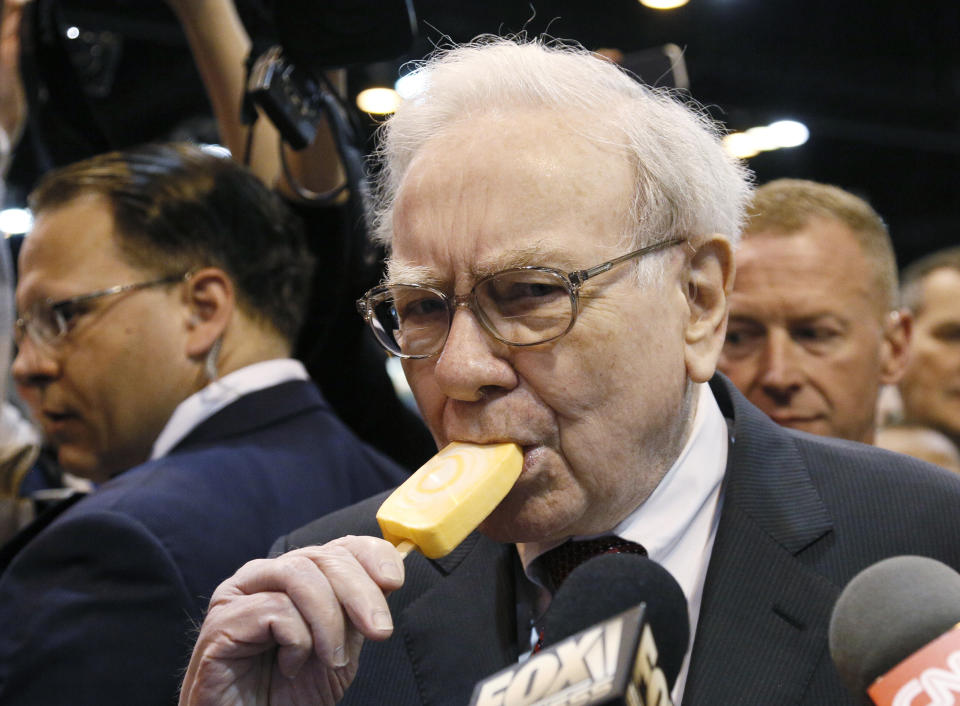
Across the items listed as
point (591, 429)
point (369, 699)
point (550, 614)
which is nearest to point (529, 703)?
point (550, 614)

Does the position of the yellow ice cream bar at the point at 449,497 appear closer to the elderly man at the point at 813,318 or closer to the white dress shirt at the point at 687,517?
the white dress shirt at the point at 687,517

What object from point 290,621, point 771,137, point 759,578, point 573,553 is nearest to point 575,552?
point 573,553

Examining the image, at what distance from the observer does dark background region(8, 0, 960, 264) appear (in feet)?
18.6

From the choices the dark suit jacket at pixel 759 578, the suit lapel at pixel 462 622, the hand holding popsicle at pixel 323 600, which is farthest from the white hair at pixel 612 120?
the suit lapel at pixel 462 622

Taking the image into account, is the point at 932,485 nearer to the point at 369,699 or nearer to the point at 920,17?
the point at 369,699

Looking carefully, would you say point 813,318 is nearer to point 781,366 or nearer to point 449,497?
point 781,366

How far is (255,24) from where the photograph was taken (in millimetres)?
2891

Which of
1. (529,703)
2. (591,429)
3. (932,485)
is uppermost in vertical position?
(529,703)

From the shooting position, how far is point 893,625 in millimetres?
1101

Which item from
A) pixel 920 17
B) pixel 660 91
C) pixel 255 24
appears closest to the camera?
pixel 660 91

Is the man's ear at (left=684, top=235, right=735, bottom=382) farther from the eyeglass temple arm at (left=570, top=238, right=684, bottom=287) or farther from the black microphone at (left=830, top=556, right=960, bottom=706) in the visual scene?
the black microphone at (left=830, top=556, right=960, bottom=706)

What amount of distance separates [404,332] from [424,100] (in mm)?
453

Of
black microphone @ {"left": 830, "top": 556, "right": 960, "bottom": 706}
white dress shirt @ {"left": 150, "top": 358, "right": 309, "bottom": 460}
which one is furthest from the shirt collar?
white dress shirt @ {"left": 150, "top": 358, "right": 309, "bottom": 460}

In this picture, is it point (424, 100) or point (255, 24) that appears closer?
point (424, 100)
